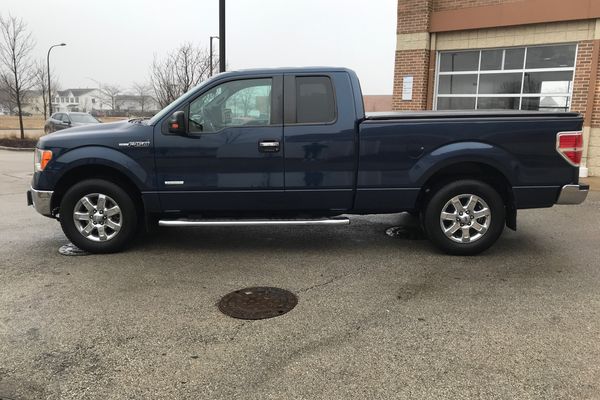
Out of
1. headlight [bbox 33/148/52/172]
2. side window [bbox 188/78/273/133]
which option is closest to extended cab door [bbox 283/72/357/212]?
side window [bbox 188/78/273/133]

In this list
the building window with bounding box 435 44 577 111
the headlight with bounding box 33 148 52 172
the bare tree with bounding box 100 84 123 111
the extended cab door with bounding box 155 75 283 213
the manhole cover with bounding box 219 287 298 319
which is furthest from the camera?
the bare tree with bounding box 100 84 123 111

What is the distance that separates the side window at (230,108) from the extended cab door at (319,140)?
255 mm

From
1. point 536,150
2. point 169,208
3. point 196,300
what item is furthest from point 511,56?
point 196,300

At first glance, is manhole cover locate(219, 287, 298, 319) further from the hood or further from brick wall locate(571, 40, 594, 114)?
brick wall locate(571, 40, 594, 114)

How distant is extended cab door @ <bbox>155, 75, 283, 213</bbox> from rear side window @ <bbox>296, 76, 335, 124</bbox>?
21 centimetres

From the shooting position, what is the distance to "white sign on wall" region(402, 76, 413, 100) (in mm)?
12969

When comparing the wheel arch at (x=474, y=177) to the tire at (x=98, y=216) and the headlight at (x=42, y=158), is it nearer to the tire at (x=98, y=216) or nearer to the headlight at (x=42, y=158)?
the tire at (x=98, y=216)

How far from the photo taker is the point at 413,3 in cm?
1252

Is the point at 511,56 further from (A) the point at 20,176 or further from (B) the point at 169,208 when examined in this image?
(A) the point at 20,176

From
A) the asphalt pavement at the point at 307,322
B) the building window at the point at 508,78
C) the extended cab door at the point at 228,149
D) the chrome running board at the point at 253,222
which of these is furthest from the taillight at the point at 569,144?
the building window at the point at 508,78

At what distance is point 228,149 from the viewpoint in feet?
17.4

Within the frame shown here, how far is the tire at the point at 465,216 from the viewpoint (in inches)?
213

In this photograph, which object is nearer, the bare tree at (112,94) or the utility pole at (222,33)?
the utility pole at (222,33)

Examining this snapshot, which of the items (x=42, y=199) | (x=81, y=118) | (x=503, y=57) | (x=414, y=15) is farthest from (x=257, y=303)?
(x=81, y=118)
